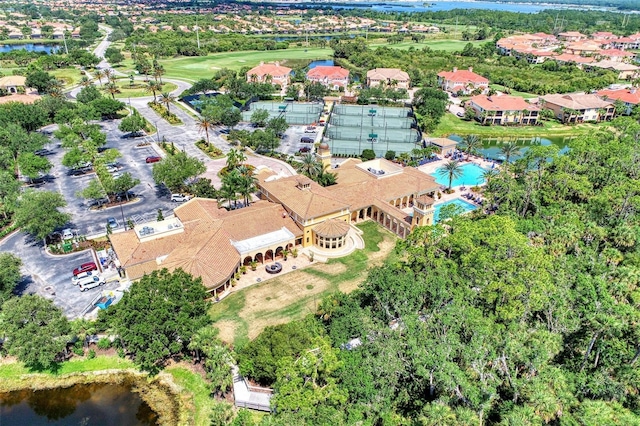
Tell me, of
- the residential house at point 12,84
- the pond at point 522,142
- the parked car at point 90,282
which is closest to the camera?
the parked car at point 90,282

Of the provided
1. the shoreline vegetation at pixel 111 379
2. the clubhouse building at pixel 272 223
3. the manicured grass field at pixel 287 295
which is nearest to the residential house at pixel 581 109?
the clubhouse building at pixel 272 223

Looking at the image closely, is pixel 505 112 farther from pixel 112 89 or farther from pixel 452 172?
pixel 112 89

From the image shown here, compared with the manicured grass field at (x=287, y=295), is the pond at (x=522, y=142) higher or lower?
higher

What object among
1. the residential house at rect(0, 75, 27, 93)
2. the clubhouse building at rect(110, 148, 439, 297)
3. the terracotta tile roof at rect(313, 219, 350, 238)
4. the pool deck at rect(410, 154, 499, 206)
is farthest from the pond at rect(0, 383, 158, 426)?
the residential house at rect(0, 75, 27, 93)

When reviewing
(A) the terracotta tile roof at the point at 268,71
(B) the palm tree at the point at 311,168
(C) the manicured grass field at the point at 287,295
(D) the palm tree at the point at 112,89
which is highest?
(A) the terracotta tile roof at the point at 268,71

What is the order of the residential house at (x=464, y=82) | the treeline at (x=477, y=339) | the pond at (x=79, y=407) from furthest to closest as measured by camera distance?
the residential house at (x=464, y=82) → the pond at (x=79, y=407) → the treeline at (x=477, y=339)

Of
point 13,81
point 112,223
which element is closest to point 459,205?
point 112,223

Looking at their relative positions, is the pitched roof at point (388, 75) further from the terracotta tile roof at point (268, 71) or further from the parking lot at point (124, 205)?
the parking lot at point (124, 205)

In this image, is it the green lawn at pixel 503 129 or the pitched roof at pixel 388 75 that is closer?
the green lawn at pixel 503 129
